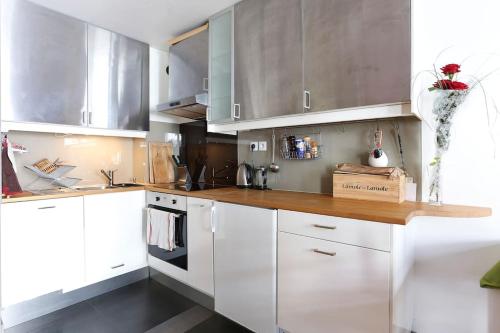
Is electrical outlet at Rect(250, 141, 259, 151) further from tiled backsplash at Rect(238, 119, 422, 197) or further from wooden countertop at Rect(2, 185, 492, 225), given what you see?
wooden countertop at Rect(2, 185, 492, 225)

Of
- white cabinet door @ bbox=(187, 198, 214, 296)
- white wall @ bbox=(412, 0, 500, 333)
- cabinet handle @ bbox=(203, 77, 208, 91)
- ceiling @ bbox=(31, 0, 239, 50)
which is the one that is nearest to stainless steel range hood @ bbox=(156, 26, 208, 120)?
cabinet handle @ bbox=(203, 77, 208, 91)

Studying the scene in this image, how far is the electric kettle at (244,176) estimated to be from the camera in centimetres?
242

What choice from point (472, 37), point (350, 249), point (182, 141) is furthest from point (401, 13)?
point (182, 141)

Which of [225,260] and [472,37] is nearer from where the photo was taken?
[472,37]

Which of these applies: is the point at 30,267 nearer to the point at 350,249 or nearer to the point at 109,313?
the point at 109,313

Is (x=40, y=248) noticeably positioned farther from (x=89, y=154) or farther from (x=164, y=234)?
(x=89, y=154)

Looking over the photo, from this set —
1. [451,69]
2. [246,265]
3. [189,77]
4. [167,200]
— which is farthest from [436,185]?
[189,77]

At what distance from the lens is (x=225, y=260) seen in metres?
1.92

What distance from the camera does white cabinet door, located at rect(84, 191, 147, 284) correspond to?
2.27 meters

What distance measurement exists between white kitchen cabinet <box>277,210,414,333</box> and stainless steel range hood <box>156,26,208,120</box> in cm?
141

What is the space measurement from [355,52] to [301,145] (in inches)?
29.3

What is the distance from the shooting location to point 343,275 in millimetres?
1427

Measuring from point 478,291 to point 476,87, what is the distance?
1136mm

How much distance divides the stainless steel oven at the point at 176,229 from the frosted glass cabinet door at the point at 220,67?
75 centimetres
